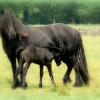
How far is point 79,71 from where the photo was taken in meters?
14.3

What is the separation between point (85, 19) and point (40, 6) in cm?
452

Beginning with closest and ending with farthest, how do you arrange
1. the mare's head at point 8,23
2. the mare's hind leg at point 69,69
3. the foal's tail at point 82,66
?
the mare's head at point 8,23
the foal's tail at point 82,66
the mare's hind leg at point 69,69

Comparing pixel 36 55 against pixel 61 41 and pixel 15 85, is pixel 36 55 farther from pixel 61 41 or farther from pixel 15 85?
pixel 61 41

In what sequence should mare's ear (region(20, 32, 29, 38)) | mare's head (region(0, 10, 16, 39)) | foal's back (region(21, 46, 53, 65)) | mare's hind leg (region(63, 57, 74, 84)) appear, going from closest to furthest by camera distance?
foal's back (region(21, 46, 53, 65))
mare's head (region(0, 10, 16, 39))
mare's ear (region(20, 32, 29, 38))
mare's hind leg (region(63, 57, 74, 84))

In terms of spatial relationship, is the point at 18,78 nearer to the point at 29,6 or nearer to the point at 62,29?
the point at 62,29

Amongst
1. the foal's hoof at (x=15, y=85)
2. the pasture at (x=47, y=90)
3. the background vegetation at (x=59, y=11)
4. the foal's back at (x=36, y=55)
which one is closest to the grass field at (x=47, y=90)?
the pasture at (x=47, y=90)

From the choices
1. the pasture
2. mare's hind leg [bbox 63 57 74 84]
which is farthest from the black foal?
mare's hind leg [bbox 63 57 74 84]

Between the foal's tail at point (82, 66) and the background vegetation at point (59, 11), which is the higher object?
the foal's tail at point (82, 66)

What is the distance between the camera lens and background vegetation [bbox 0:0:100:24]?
4797 cm

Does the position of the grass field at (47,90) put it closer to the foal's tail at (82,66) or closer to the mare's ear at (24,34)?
the foal's tail at (82,66)

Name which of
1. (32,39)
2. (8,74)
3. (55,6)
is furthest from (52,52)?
(55,6)

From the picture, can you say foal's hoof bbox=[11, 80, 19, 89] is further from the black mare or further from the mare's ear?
A: the mare's ear

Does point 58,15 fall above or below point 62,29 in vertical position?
below

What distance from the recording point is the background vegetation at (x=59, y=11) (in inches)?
1889
